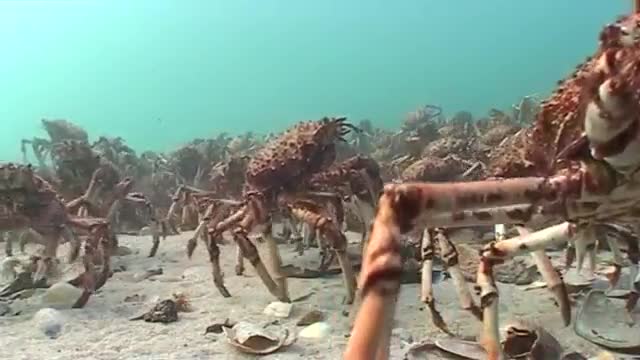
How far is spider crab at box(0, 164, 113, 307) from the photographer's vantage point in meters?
5.94

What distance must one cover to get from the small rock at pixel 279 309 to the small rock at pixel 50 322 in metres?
1.42

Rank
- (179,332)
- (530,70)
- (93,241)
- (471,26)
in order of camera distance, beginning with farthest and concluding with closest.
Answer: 1. (471,26)
2. (530,70)
3. (93,241)
4. (179,332)

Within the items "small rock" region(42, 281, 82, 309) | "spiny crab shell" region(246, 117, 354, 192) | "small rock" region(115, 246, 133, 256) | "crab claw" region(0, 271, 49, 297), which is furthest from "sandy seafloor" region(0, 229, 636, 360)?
"small rock" region(115, 246, 133, 256)

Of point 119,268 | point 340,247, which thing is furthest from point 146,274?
point 340,247

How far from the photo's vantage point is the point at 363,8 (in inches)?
4988

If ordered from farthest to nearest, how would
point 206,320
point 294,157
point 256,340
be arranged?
point 294,157 < point 206,320 < point 256,340

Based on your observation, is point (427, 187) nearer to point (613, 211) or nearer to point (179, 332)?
point (613, 211)

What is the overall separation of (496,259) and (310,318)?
75.7 inches

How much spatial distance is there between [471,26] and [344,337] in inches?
5572

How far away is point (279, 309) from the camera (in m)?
4.90

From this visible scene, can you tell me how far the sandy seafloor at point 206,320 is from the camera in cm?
406

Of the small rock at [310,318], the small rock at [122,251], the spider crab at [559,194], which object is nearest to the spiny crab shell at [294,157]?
the small rock at [310,318]

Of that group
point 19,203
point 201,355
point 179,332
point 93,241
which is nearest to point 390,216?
point 201,355

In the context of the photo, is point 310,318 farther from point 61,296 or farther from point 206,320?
point 61,296
